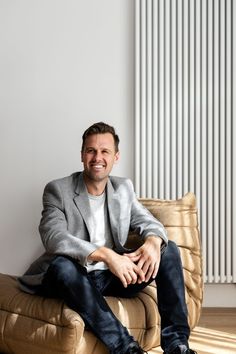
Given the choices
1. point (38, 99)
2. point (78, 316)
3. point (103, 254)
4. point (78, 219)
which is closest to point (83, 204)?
point (78, 219)

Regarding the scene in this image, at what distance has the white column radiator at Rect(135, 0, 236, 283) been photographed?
12.1ft

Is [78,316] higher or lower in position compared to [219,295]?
higher

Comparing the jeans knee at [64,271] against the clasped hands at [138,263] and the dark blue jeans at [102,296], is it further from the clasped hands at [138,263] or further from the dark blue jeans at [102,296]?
the clasped hands at [138,263]

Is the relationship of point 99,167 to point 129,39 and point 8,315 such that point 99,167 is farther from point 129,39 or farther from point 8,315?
point 129,39

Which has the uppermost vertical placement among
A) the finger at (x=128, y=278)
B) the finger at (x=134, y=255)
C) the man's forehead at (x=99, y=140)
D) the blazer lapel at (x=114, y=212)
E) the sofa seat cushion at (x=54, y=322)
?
the man's forehead at (x=99, y=140)

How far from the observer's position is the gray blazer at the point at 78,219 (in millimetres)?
2572

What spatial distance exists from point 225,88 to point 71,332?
206cm

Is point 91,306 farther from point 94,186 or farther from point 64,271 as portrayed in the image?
point 94,186

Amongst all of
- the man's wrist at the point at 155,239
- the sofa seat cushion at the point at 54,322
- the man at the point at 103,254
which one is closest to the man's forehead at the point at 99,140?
the man at the point at 103,254

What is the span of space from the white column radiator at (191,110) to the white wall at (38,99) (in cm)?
33

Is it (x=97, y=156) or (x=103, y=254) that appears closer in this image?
(x=103, y=254)

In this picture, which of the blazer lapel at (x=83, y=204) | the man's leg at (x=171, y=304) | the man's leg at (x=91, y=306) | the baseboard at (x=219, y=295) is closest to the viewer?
the man's leg at (x=91, y=306)

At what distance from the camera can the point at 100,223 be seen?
112 inches

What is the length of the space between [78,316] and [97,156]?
80 centimetres
